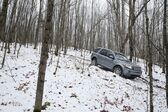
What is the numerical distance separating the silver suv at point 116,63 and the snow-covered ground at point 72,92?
1.41m

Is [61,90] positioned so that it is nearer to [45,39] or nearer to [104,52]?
[45,39]

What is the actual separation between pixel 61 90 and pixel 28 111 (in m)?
3.33

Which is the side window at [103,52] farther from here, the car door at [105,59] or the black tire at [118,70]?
the black tire at [118,70]

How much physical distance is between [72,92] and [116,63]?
23.2ft

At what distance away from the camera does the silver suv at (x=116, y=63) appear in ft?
53.2

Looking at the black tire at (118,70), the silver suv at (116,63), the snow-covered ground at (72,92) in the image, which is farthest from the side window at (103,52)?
the snow-covered ground at (72,92)

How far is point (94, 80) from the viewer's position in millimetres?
13562

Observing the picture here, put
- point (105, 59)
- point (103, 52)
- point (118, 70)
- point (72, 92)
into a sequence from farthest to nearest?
point (103, 52), point (105, 59), point (118, 70), point (72, 92)

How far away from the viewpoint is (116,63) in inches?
659

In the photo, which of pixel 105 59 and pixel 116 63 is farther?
pixel 105 59

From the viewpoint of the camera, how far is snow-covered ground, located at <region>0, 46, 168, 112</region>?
8820 mm

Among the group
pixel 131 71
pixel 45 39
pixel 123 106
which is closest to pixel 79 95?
pixel 123 106

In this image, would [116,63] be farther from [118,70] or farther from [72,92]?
[72,92]

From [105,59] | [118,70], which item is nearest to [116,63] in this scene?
[118,70]
